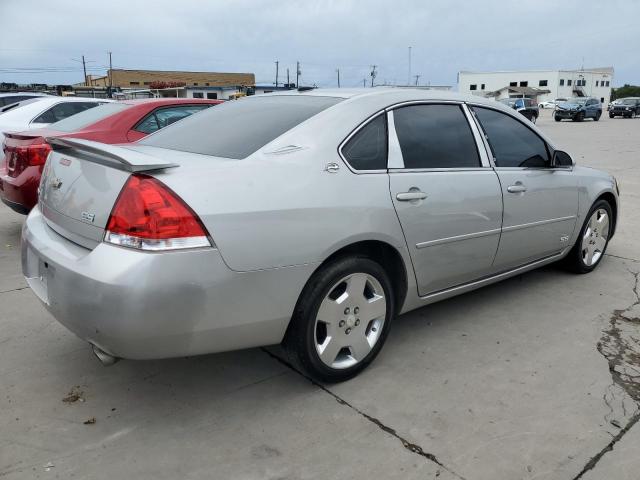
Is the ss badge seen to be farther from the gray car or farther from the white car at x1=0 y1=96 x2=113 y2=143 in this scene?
the white car at x1=0 y1=96 x2=113 y2=143

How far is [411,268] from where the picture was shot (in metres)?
3.11

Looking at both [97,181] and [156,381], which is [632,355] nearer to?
[156,381]

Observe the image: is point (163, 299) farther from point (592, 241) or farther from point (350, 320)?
point (592, 241)

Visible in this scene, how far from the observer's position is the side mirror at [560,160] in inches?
162

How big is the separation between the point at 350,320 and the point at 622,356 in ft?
5.76

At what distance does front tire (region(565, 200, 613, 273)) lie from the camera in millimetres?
4629

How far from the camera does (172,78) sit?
79.3m

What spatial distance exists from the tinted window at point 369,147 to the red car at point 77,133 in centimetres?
335

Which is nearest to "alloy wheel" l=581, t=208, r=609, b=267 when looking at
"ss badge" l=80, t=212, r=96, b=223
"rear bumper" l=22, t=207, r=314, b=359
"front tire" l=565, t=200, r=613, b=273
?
"front tire" l=565, t=200, r=613, b=273

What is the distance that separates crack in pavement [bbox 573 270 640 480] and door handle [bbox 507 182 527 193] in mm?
1095

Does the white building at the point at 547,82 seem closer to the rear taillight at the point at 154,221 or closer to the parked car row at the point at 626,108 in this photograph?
the parked car row at the point at 626,108

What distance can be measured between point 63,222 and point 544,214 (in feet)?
10.4

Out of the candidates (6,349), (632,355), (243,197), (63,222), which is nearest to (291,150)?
(243,197)

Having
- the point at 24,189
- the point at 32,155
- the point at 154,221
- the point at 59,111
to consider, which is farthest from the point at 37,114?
the point at 154,221
